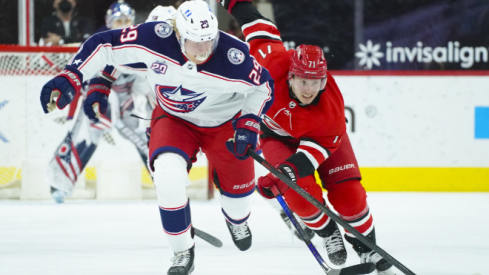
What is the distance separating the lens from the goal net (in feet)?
17.4

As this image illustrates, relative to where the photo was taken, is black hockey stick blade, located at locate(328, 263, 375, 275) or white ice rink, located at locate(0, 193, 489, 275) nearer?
black hockey stick blade, located at locate(328, 263, 375, 275)

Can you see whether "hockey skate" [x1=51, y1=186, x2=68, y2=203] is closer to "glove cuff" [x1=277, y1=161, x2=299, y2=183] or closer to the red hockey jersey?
→ the red hockey jersey

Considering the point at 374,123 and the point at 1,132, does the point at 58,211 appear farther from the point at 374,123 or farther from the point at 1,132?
the point at 374,123

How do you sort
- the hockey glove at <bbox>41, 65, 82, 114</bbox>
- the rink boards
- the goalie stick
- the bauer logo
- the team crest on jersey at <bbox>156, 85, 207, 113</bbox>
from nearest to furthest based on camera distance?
the hockey glove at <bbox>41, 65, 82, 114</bbox> < the team crest on jersey at <bbox>156, 85, 207, 113</bbox> < the goalie stick < the rink boards < the bauer logo

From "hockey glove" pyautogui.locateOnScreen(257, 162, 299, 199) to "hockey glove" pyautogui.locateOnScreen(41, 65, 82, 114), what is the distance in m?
0.89

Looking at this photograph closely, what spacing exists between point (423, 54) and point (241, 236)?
127 inches

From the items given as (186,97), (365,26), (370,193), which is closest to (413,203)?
(370,193)

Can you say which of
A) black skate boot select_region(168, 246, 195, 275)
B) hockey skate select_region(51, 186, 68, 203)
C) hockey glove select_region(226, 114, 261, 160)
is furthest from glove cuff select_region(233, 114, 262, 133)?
hockey skate select_region(51, 186, 68, 203)

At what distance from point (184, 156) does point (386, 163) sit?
3.33 metres

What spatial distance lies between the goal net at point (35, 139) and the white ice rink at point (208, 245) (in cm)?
20

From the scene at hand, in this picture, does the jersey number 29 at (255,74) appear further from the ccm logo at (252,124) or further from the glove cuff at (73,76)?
the glove cuff at (73,76)

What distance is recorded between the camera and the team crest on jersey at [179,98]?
2838mm

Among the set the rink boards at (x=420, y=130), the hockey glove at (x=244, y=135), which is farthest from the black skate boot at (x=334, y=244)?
the rink boards at (x=420, y=130)

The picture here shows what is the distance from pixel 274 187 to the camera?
9.76ft
